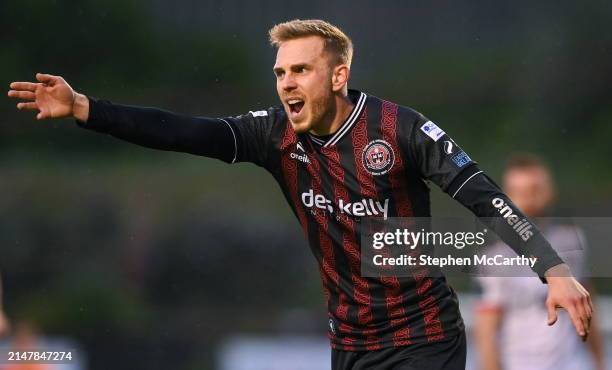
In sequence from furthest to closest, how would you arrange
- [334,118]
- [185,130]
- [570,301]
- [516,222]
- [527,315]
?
[527,315], [334,118], [185,130], [516,222], [570,301]

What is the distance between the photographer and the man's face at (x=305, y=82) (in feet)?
13.8

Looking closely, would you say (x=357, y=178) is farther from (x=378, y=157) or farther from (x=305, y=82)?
(x=305, y=82)

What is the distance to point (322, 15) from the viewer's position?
462 inches

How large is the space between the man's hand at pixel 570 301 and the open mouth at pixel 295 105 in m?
1.15

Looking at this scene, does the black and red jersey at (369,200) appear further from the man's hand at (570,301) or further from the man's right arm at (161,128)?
the man's hand at (570,301)

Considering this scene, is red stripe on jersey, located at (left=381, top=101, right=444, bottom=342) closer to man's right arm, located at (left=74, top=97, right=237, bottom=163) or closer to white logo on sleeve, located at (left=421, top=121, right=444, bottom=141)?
white logo on sleeve, located at (left=421, top=121, right=444, bottom=141)

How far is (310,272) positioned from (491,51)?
3.64 m

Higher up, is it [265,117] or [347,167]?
[265,117]

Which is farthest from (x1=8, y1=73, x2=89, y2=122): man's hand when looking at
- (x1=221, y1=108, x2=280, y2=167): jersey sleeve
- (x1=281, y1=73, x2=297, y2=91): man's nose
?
(x1=281, y1=73, x2=297, y2=91): man's nose

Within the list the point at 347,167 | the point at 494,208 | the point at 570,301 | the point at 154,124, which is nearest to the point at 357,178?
the point at 347,167

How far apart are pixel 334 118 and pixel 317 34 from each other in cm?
34

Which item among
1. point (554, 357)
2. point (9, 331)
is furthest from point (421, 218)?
point (9, 331)

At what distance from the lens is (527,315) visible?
5648 mm

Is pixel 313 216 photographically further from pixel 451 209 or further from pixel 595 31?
pixel 595 31
